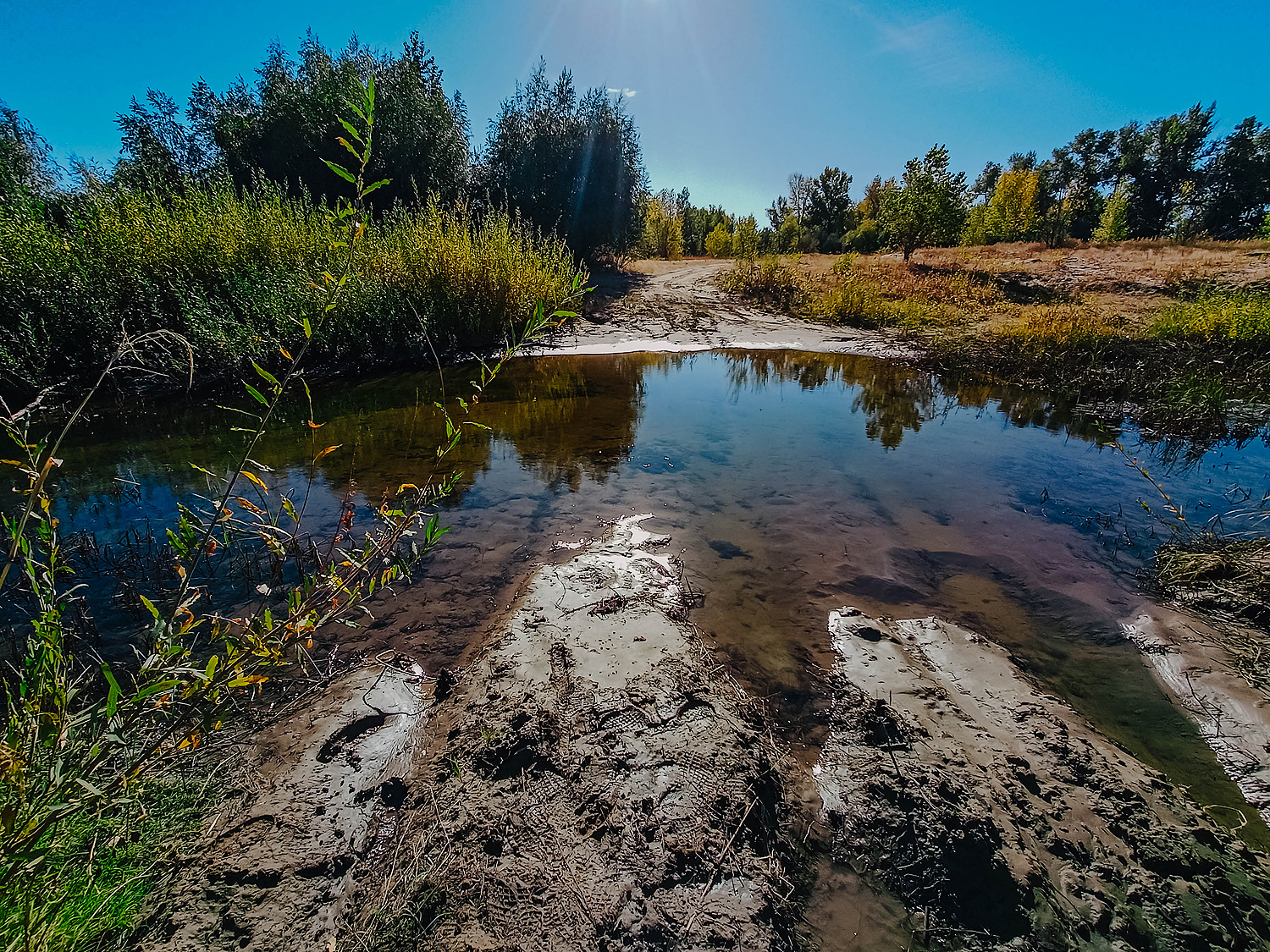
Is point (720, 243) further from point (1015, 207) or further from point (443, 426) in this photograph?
point (443, 426)

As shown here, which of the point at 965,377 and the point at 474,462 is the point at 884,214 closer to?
the point at 965,377

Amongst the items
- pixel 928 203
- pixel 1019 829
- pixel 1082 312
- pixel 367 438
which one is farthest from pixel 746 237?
pixel 1019 829

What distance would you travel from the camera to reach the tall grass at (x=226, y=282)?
599cm

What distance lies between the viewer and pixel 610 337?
38.4 feet

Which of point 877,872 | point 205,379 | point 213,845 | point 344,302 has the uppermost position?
point 344,302

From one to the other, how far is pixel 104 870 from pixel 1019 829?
9.71 ft

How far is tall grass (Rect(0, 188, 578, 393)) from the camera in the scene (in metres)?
5.99

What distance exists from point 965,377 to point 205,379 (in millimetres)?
11914

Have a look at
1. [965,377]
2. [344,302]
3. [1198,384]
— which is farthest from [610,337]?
[1198,384]

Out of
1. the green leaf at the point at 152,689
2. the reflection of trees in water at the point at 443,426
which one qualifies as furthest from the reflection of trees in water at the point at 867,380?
the green leaf at the point at 152,689

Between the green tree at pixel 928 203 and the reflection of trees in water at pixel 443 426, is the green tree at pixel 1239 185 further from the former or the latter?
the reflection of trees in water at pixel 443 426

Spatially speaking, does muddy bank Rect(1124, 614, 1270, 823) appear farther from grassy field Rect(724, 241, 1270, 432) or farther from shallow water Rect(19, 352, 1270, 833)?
grassy field Rect(724, 241, 1270, 432)

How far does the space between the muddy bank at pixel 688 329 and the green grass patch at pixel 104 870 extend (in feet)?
31.0

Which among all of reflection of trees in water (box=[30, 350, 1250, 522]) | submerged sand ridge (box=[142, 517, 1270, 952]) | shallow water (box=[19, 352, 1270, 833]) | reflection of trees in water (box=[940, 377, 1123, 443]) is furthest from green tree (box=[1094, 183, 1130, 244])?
submerged sand ridge (box=[142, 517, 1270, 952])
